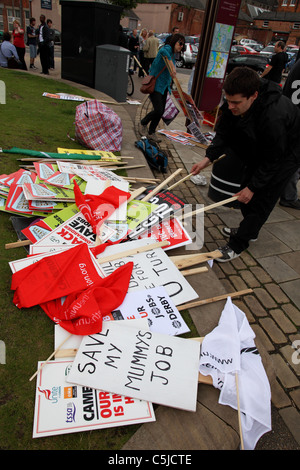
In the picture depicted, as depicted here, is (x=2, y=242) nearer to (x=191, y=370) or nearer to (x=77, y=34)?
(x=191, y=370)

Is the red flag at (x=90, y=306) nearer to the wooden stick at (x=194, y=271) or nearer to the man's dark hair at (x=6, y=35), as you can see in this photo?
the wooden stick at (x=194, y=271)

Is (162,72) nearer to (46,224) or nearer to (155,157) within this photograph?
(155,157)

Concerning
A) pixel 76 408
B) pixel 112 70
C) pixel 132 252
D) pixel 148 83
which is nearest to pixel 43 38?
pixel 112 70

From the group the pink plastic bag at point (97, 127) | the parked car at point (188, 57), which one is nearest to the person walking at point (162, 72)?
the pink plastic bag at point (97, 127)

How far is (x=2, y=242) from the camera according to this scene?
10.3ft

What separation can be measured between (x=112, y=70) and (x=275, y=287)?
27.7 ft

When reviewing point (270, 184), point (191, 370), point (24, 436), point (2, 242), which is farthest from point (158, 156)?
point (24, 436)

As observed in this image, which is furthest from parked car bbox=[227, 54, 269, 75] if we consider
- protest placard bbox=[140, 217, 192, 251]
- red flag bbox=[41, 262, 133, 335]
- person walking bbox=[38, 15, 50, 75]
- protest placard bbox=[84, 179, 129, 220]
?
red flag bbox=[41, 262, 133, 335]

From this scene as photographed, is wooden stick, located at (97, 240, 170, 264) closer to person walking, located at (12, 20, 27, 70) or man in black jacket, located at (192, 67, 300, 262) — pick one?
man in black jacket, located at (192, 67, 300, 262)

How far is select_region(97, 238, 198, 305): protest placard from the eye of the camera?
2789 mm

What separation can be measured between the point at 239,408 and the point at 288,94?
4.43 meters

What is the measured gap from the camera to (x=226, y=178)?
4586 millimetres

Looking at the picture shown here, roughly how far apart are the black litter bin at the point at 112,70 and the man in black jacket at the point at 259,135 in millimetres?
7055

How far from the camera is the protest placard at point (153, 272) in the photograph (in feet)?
9.15
